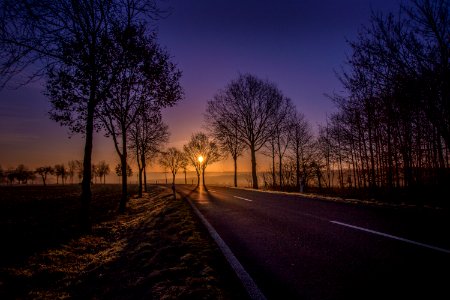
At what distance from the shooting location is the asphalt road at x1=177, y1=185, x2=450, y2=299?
320 centimetres

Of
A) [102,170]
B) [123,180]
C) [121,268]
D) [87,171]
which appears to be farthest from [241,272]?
[102,170]

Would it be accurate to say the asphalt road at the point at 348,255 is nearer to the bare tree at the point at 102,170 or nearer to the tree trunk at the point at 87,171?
the tree trunk at the point at 87,171

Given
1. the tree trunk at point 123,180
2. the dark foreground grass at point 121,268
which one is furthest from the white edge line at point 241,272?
the tree trunk at point 123,180

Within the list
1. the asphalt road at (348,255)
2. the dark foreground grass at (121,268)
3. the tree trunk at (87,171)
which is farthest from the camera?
the tree trunk at (87,171)

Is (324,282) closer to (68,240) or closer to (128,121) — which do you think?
(68,240)

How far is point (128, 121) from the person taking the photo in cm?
1748

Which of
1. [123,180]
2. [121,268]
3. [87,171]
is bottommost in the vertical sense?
[121,268]

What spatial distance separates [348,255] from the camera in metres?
4.47

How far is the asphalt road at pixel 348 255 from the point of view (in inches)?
126

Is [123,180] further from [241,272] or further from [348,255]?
[348,255]

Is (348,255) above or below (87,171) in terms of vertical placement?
below

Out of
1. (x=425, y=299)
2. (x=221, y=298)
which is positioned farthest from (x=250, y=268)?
(x=425, y=299)

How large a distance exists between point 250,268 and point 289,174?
119ft

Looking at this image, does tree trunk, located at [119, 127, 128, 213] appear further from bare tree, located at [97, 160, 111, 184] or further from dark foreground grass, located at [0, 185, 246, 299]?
bare tree, located at [97, 160, 111, 184]
